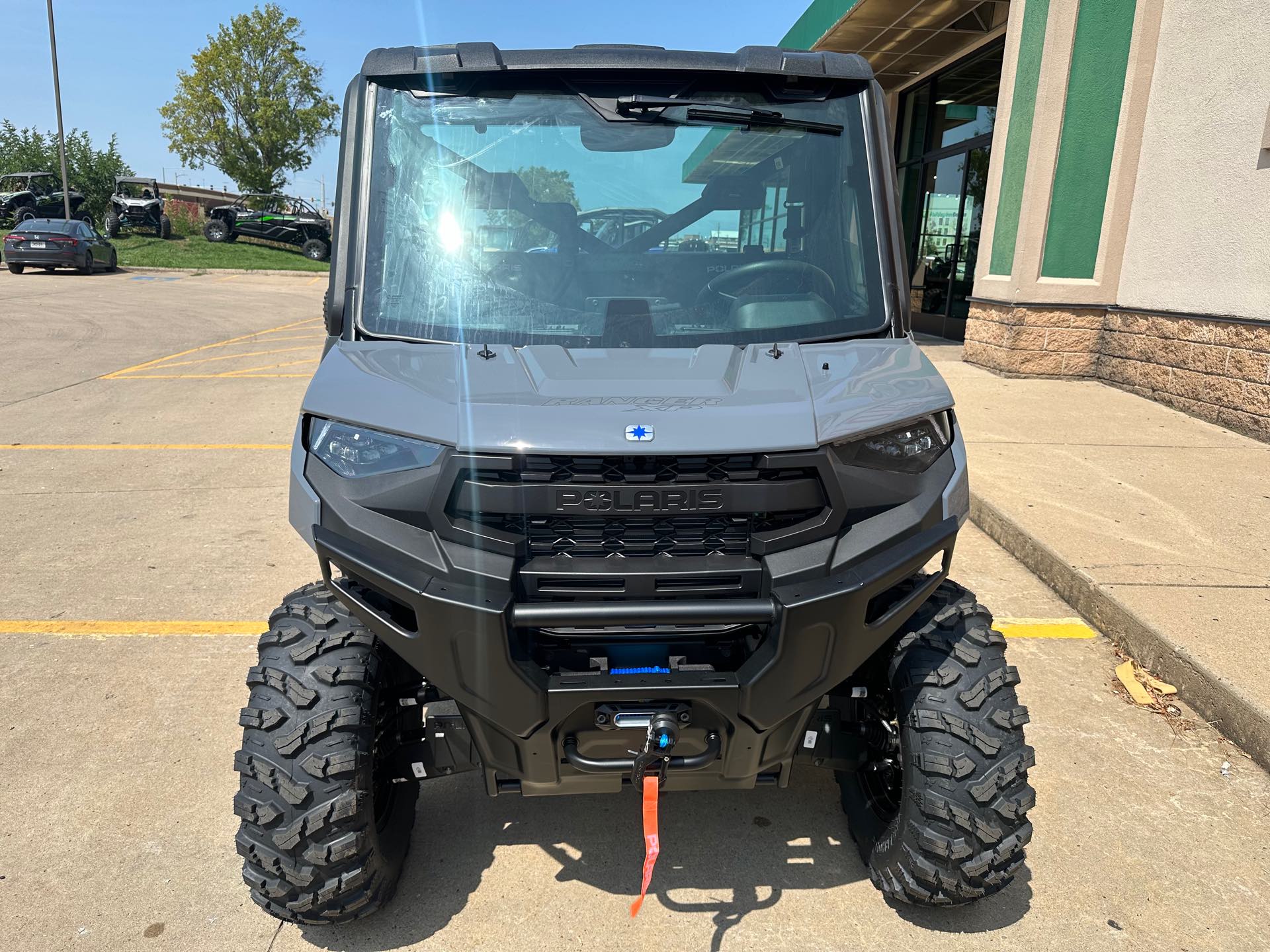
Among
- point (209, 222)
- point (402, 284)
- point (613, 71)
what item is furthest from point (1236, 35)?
point (209, 222)

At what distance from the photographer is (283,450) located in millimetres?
7629

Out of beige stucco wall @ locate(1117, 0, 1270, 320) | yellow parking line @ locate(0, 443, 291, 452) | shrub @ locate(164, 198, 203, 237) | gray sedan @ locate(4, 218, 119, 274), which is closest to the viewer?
beige stucco wall @ locate(1117, 0, 1270, 320)

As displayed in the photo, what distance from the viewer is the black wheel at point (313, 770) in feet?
7.22

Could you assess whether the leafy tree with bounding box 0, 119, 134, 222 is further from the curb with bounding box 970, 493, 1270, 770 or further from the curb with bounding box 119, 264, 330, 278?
the curb with bounding box 970, 493, 1270, 770

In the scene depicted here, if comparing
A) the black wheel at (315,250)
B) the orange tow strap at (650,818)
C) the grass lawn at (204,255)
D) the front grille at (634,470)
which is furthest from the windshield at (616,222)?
the black wheel at (315,250)

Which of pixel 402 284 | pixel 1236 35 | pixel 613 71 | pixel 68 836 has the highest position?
pixel 1236 35

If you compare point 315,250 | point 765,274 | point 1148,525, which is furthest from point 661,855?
point 315,250

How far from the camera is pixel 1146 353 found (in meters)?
8.82

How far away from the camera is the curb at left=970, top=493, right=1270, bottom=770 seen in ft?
10.8

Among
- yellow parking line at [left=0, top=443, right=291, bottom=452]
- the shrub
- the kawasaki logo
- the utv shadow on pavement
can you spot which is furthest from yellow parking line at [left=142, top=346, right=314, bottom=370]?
the shrub

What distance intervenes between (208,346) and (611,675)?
1401 centimetres

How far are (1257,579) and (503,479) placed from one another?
13.3ft

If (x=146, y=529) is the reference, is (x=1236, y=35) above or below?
above

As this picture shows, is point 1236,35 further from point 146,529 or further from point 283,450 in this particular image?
point 146,529
